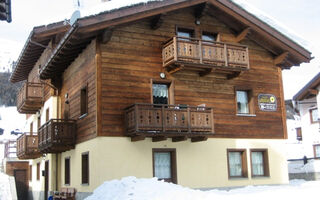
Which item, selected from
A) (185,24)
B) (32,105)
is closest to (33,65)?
(32,105)

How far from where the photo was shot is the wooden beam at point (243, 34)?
1986 centimetres

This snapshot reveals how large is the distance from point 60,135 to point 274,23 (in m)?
11.2

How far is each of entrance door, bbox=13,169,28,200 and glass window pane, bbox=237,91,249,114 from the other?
18.9 meters

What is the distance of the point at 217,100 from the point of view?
19016mm

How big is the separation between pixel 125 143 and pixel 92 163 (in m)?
1.47

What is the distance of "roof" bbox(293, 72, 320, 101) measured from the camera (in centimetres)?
2848

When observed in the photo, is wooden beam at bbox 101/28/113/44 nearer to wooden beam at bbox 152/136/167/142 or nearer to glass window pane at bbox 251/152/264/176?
wooden beam at bbox 152/136/167/142

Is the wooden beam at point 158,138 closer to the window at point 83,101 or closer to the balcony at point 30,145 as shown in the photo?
the window at point 83,101

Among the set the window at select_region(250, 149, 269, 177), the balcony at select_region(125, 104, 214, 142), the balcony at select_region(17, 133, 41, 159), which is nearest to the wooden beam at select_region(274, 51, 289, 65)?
the window at select_region(250, 149, 269, 177)

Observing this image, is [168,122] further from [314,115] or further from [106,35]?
[314,115]

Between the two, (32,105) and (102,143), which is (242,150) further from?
(32,105)

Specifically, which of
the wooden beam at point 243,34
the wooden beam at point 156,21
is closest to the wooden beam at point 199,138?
the wooden beam at point 156,21

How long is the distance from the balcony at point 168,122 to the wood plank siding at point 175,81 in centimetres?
86

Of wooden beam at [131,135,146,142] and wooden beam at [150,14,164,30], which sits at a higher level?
wooden beam at [150,14,164,30]
